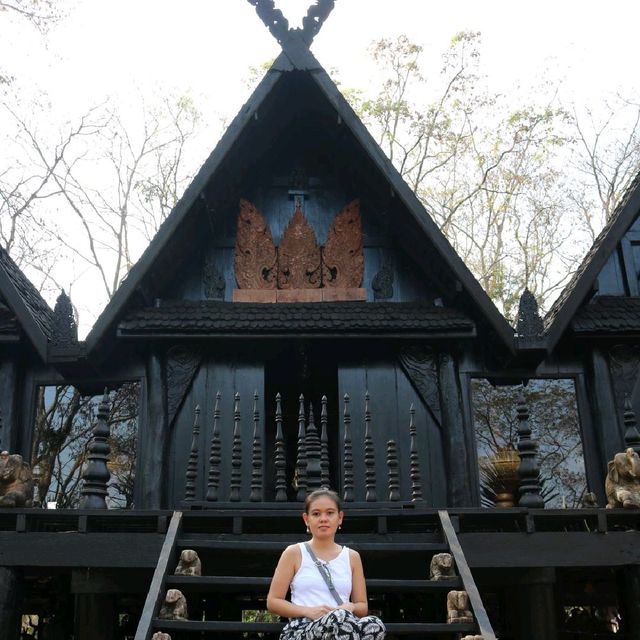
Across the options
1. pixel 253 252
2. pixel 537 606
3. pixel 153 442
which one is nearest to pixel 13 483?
pixel 153 442

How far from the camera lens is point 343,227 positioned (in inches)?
371

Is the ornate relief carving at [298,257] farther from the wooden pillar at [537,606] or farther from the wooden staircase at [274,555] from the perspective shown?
the wooden pillar at [537,606]

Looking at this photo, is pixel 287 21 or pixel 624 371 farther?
pixel 287 21

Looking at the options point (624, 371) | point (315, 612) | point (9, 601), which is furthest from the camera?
point (624, 371)

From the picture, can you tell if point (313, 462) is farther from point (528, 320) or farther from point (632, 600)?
point (632, 600)

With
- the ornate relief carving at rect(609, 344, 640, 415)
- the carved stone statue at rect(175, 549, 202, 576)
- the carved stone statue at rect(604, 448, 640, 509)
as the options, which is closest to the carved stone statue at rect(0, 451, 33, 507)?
the carved stone statue at rect(175, 549, 202, 576)

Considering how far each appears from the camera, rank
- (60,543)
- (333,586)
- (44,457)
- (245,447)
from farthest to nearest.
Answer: (44,457) < (245,447) < (60,543) < (333,586)

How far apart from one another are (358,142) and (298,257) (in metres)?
1.51

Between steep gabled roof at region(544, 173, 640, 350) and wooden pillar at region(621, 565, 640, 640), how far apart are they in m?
2.40

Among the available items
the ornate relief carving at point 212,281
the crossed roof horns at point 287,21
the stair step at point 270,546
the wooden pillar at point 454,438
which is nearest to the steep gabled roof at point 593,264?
the wooden pillar at point 454,438

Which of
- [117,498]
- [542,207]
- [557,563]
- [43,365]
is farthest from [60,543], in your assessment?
[542,207]

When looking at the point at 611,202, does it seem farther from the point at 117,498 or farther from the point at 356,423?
the point at 117,498

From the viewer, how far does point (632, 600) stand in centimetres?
702

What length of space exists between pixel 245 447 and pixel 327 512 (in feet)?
13.5
